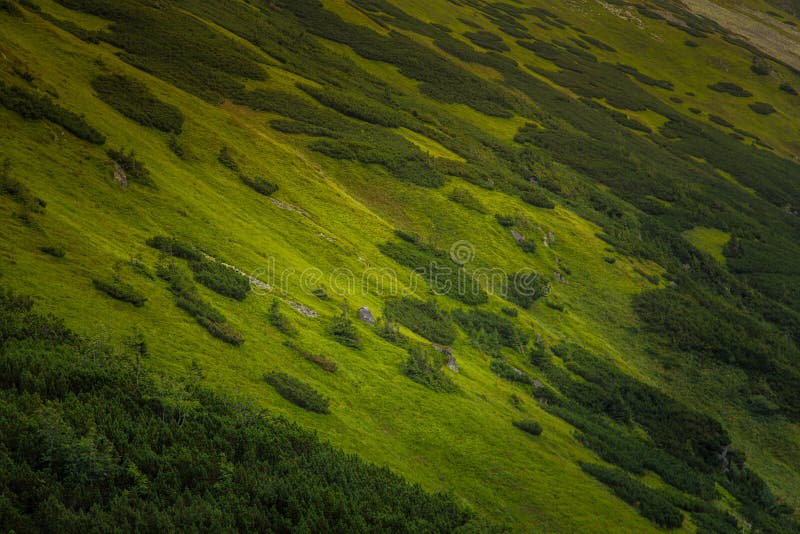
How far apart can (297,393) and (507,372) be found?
16648 millimetres

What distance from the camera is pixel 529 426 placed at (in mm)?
26141

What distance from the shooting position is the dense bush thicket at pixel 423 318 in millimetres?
31328

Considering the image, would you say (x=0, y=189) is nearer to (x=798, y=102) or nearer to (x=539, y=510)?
(x=539, y=510)

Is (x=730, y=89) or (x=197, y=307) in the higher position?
Answer: (x=730, y=89)

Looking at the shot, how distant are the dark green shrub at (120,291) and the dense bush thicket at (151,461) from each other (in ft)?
10.1

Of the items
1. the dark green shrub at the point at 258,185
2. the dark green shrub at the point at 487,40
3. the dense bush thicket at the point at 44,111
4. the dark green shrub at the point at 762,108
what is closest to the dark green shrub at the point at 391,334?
the dark green shrub at the point at 258,185

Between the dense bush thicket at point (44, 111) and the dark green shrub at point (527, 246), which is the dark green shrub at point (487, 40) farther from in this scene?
the dense bush thicket at point (44, 111)

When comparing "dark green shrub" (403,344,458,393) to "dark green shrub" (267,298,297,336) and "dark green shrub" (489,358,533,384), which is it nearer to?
"dark green shrub" (267,298,297,336)

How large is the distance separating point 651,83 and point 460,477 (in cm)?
13962

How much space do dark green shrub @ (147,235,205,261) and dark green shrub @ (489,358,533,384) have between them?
1690cm

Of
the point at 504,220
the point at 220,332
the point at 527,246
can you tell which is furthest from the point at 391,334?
the point at 504,220

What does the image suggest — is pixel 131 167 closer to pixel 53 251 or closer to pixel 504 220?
pixel 53 251

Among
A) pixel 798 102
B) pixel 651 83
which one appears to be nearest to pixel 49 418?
pixel 651 83

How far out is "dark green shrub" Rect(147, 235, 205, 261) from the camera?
24312 mm
